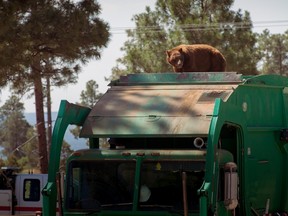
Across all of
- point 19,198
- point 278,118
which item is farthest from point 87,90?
point 278,118

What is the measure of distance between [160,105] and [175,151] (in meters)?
0.88

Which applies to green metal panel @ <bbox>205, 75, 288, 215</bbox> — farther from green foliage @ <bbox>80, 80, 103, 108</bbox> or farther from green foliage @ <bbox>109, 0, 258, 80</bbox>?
green foliage @ <bbox>80, 80, 103, 108</bbox>

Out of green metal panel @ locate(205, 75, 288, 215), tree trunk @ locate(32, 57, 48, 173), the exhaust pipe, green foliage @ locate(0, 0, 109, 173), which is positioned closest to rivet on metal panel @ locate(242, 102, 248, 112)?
green metal panel @ locate(205, 75, 288, 215)

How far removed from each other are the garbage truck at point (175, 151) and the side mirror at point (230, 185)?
0.04 feet

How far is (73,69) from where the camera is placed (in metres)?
23.5

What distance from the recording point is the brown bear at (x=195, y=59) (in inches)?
534

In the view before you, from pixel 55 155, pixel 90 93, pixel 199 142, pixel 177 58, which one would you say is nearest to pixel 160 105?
pixel 199 142

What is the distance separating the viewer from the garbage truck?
10.5 meters

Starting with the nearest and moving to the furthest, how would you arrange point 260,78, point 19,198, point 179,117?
1. point 179,117
2. point 260,78
3. point 19,198

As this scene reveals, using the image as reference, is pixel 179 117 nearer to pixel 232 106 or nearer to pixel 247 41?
pixel 232 106

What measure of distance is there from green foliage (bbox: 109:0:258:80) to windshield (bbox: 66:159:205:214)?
79.9 feet

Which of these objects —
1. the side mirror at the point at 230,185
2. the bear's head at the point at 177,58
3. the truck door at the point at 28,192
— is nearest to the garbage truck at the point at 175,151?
the side mirror at the point at 230,185

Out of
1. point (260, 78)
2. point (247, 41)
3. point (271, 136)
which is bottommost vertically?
point (271, 136)

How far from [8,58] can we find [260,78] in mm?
9705
